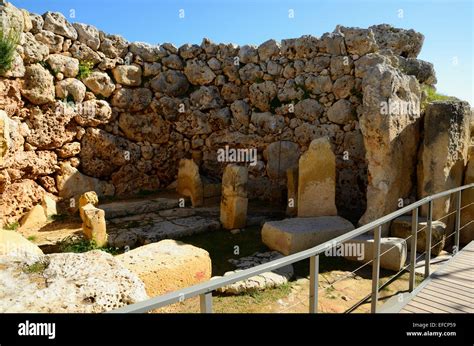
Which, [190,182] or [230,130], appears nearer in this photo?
[190,182]

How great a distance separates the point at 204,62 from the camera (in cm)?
941

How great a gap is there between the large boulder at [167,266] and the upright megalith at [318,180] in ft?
8.59

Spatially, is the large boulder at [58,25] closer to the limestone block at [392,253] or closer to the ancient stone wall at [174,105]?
the ancient stone wall at [174,105]

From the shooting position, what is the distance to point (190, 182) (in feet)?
27.6

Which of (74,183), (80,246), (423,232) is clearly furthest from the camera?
(74,183)

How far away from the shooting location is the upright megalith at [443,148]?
550 cm

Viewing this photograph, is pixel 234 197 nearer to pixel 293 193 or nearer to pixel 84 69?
pixel 293 193

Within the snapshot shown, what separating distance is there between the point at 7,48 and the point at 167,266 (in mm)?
5120

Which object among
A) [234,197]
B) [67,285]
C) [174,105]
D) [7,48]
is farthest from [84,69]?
[67,285]

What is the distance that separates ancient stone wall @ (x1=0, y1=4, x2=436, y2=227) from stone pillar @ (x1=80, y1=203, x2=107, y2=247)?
214 cm
